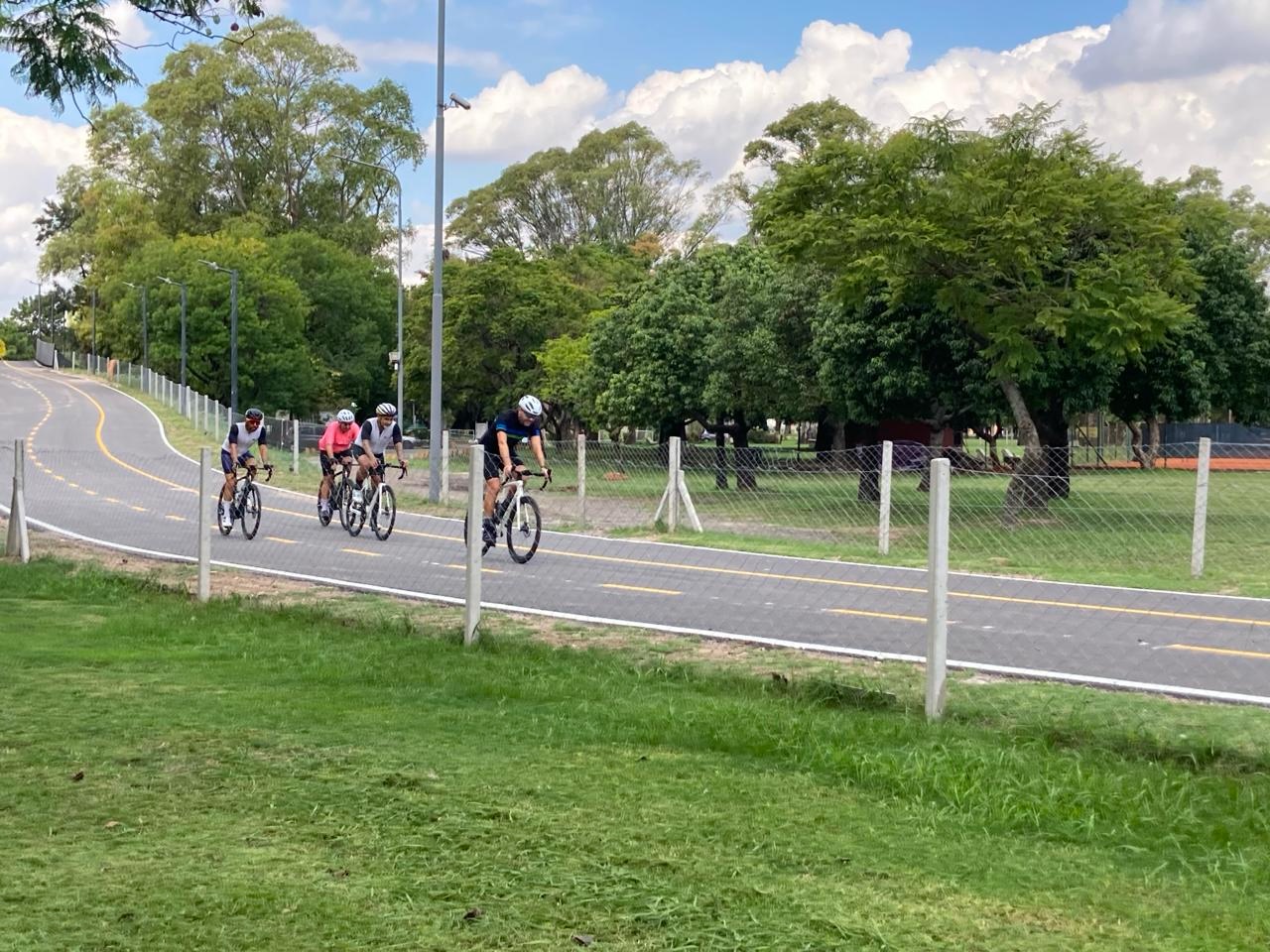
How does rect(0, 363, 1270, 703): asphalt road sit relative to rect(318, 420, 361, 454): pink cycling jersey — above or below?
below

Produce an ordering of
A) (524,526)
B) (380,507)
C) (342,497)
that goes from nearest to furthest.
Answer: (524,526), (380,507), (342,497)

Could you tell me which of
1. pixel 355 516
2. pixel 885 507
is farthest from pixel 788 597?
pixel 355 516

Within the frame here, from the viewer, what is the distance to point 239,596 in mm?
12219

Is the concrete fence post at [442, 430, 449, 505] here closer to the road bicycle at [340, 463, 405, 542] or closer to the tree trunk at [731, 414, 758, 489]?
the tree trunk at [731, 414, 758, 489]

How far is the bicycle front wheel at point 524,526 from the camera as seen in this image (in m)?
15.9

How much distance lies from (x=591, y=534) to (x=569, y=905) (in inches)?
669

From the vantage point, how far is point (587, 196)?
79312 millimetres

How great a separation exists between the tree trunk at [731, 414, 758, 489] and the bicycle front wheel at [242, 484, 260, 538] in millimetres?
6966

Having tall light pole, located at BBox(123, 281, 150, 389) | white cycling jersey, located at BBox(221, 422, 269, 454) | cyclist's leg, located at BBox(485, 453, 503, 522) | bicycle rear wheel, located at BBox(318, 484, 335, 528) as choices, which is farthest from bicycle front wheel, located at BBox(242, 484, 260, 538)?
tall light pole, located at BBox(123, 281, 150, 389)

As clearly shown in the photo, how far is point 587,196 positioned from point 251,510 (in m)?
61.9

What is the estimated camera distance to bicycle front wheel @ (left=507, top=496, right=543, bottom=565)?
15.9m

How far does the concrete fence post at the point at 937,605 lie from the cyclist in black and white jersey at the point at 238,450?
1339cm

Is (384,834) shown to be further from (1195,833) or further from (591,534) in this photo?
(591,534)

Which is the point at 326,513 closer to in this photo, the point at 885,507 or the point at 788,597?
the point at 885,507
